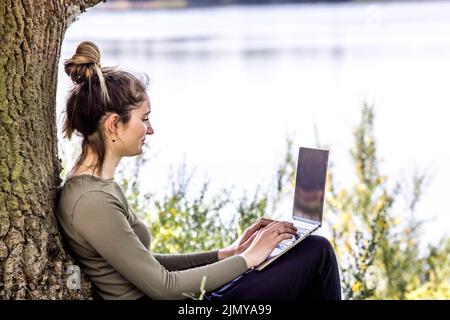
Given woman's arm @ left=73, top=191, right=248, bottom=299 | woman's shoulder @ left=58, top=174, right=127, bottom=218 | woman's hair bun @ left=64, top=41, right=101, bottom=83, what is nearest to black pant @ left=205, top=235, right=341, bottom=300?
woman's arm @ left=73, top=191, right=248, bottom=299

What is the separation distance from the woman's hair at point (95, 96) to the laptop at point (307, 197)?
0.53 meters

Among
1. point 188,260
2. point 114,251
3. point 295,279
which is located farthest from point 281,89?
point 114,251

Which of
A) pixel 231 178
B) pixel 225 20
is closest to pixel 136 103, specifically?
pixel 231 178

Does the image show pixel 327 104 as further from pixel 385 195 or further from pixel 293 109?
pixel 385 195

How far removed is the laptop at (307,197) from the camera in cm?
266

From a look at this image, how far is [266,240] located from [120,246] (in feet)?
1.51

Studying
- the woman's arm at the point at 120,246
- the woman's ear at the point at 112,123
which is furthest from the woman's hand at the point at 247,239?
the woman's ear at the point at 112,123

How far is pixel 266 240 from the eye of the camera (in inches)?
104

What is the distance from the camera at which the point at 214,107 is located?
11820 millimetres

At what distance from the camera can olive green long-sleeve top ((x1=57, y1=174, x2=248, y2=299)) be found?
2441mm

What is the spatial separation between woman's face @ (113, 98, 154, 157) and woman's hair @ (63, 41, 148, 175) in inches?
0.7

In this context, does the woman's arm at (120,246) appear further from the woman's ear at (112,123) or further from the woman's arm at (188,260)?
the woman's arm at (188,260)
